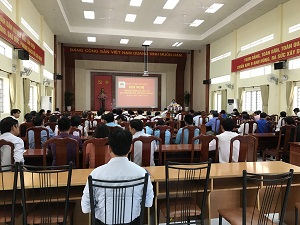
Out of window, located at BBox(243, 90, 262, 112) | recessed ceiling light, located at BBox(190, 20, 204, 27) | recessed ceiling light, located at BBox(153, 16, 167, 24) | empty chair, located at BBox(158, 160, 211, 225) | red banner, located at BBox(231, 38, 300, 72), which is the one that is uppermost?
recessed ceiling light, located at BBox(153, 16, 167, 24)

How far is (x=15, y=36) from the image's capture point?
6445 millimetres

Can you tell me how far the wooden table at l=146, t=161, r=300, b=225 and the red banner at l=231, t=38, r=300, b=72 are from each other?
19.9ft

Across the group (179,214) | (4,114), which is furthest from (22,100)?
(179,214)

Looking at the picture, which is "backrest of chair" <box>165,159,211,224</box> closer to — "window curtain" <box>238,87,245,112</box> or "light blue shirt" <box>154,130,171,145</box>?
"light blue shirt" <box>154,130,171,145</box>

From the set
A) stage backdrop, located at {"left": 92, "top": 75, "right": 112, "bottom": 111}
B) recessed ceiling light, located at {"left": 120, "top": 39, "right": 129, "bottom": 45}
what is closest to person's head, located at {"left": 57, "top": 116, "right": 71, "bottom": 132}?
recessed ceiling light, located at {"left": 120, "top": 39, "right": 129, "bottom": 45}

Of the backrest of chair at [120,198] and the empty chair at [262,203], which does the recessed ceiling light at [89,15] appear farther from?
the backrest of chair at [120,198]

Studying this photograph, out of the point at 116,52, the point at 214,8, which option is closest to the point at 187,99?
the point at 116,52

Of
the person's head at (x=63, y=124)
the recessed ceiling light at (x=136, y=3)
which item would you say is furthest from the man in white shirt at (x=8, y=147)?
the recessed ceiling light at (x=136, y=3)

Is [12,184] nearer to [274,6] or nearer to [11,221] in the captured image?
[11,221]

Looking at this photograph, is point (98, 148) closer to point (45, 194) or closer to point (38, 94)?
point (45, 194)

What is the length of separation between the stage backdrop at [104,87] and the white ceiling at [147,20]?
92.6 inches

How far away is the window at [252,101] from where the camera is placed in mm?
10112

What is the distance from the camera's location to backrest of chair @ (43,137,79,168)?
2789 mm

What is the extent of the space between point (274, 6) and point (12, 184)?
9230 mm
